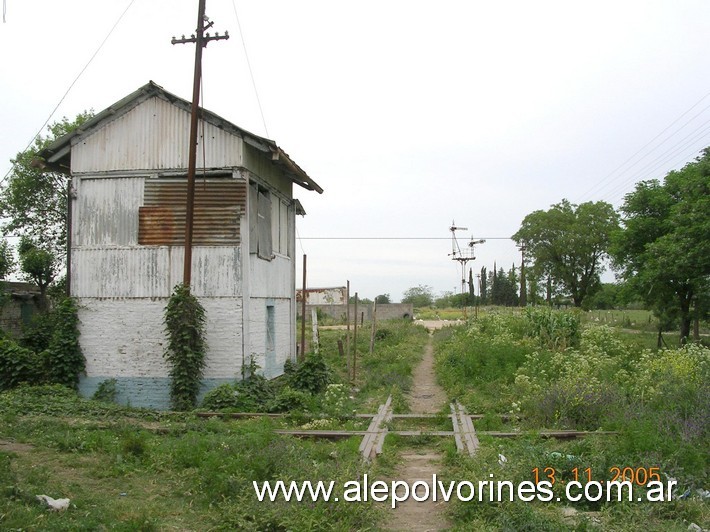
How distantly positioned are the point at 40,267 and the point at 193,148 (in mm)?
12865

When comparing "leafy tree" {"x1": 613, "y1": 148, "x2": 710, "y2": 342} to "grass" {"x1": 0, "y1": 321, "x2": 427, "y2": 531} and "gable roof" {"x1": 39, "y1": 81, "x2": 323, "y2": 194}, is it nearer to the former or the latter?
"gable roof" {"x1": 39, "y1": 81, "x2": 323, "y2": 194}

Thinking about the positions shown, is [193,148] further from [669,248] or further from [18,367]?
[669,248]

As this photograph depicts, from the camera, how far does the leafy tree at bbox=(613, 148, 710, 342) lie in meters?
22.9

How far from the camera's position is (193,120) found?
13.6 metres

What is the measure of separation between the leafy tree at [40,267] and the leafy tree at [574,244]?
48.3 meters

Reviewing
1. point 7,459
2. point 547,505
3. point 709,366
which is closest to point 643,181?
point 709,366

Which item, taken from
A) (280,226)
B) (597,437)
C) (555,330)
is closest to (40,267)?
(280,226)

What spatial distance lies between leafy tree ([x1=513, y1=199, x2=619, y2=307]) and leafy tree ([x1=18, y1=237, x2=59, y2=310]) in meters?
48.3

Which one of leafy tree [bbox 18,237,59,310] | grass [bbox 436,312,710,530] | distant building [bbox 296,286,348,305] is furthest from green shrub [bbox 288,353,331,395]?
distant building [bbox 296,286,348,305]

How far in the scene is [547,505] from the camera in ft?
20.9

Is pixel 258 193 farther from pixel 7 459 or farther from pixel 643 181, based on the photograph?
pixel 643 181

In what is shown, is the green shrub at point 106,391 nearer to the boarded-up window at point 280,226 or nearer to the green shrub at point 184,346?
the green shrub at point 184,346

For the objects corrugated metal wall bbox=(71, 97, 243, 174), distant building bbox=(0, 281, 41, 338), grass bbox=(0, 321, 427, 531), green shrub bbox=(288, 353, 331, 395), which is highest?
corrugated metal wall bbox=(71, 97, 243, 174)

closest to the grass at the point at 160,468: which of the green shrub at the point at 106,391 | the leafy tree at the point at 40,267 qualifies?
the green shrub at the point at 106,391
